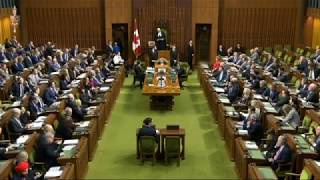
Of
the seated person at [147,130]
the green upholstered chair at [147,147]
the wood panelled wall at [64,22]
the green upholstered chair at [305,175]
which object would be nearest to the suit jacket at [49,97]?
the green upholstered chair at [147,147]

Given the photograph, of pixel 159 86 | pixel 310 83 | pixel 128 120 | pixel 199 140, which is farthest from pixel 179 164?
pixel 310 83

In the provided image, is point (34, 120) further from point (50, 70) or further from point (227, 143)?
point (50, 70)

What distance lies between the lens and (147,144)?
11.3m

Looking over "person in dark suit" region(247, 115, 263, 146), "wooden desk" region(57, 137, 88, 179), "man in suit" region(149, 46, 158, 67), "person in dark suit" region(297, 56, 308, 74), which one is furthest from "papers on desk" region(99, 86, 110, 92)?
"person in dark suit" region(297, 56, 308, 74)

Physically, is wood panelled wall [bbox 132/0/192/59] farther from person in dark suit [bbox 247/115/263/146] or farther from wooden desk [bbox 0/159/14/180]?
wooden desk [bbox 0/159/14/180]

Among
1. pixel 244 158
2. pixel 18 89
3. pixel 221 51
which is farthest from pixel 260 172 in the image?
pixel 221 51

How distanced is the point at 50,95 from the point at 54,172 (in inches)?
228

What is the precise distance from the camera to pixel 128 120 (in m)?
15.3

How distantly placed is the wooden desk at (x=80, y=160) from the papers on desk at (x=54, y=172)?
0.23 metres

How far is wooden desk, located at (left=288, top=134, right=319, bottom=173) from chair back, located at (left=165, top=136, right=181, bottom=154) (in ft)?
8.69

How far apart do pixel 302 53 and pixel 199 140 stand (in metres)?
12.3

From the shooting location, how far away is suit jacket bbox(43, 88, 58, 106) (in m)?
14.4

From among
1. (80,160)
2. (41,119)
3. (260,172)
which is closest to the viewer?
(260,172)

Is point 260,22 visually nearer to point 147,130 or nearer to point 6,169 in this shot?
point 147,130
